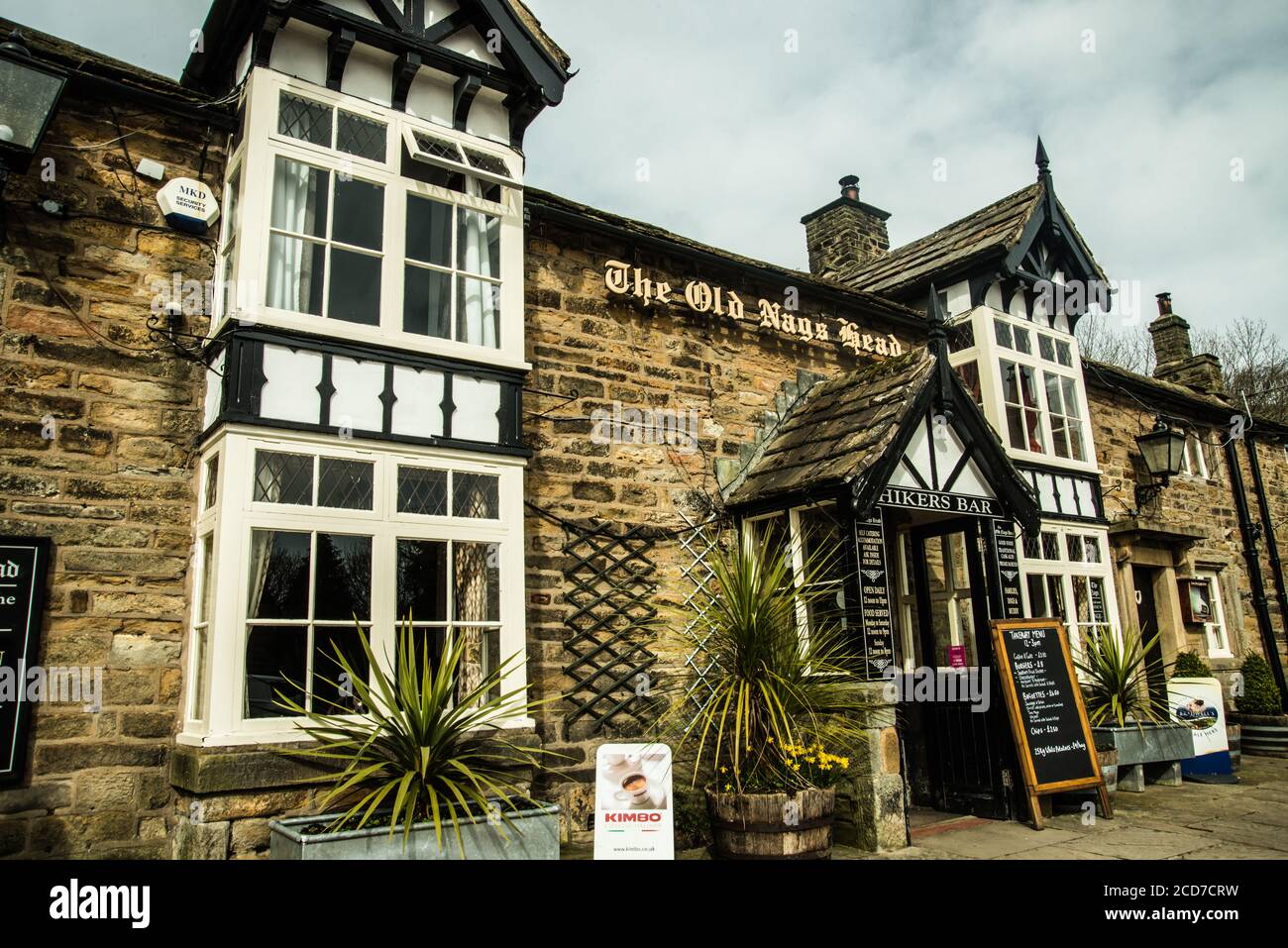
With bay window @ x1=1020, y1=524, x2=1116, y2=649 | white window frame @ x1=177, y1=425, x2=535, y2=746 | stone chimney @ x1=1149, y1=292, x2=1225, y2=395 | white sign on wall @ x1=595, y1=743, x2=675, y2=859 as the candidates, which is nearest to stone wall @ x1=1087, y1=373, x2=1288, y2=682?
stone chimney @ x1=1149, y1=292, x2=1225, y2=395

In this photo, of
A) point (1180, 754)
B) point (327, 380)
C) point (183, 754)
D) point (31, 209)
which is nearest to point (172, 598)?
point (183, 754)

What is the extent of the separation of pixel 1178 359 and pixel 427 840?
15.2m

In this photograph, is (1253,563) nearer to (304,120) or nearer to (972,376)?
(972,376)

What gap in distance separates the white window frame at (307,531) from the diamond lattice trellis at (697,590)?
1593 millimetres

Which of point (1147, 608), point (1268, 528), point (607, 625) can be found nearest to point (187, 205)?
point (607, 625)

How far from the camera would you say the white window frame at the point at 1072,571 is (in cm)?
945

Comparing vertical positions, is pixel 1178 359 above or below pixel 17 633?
above

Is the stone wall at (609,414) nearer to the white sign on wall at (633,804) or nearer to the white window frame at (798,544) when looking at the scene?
the white window frame at (798,544)

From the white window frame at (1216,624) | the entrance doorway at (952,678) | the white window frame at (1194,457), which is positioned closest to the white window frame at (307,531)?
the entrance doorway at (952,678)

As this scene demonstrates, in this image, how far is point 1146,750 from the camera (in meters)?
8.54

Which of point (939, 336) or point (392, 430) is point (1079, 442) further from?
point (392, 430)

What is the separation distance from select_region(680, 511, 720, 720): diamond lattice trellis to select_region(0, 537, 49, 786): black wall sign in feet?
14.1

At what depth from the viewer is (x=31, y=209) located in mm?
5441
